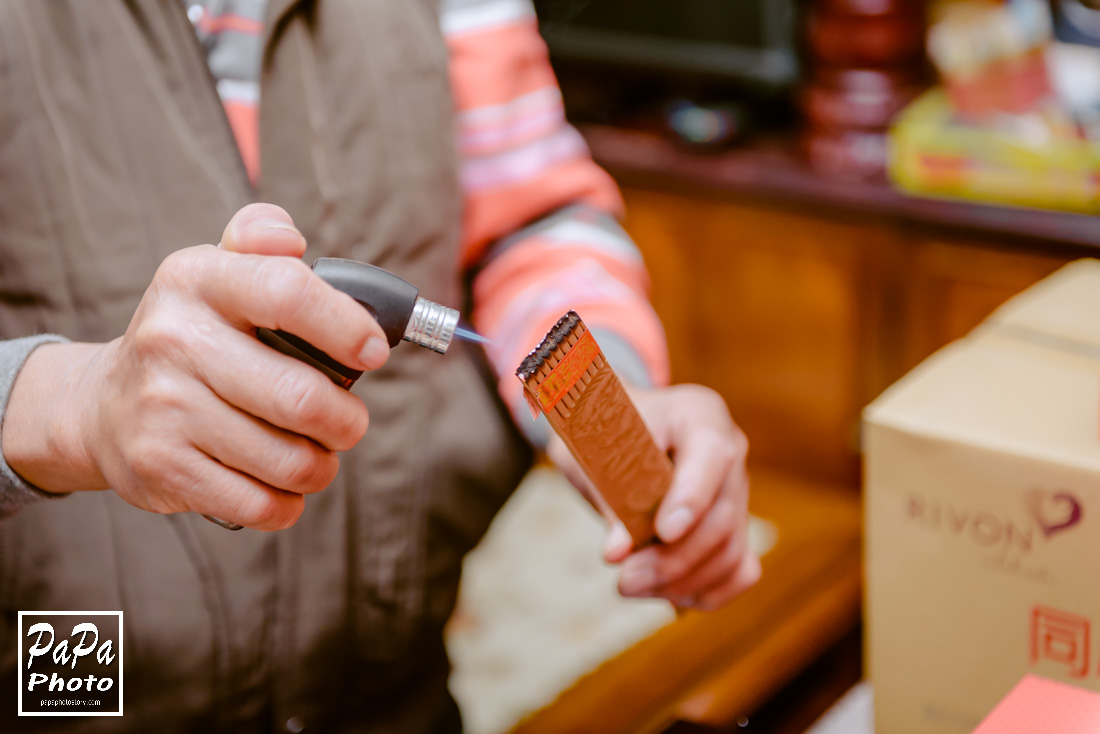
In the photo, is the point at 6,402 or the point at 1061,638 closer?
the point at 6,402

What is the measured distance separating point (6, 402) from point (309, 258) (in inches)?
7.2

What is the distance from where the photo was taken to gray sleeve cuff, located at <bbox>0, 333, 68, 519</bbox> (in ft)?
1.46

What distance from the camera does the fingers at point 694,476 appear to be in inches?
22.5

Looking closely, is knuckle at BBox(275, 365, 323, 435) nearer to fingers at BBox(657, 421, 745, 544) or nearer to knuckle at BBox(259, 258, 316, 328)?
knuckle at BBox(259, 258, 316, 328)

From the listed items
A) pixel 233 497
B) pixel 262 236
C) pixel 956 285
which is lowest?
pixel 956 285

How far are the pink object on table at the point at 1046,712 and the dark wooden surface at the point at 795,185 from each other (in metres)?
1.17

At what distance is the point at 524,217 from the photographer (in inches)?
30.5

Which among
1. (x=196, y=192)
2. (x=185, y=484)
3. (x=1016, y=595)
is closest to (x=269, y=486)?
(x=185, y=484)

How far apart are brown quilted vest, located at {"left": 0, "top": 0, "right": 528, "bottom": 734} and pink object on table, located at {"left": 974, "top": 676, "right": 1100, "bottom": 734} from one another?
15.0 inches

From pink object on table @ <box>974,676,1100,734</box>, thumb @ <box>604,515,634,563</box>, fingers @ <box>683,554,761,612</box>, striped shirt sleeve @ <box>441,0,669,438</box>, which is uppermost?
striped shirt sleeve @ <box>441,0,669,438</box>

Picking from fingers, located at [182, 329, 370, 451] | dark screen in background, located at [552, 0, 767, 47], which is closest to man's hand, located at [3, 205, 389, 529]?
fingers, located at [182, 329, 370, 451]

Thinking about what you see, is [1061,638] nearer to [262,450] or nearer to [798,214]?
[262,450]

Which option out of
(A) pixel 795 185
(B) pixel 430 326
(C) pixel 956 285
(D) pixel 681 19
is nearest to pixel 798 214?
(A) pixel 795 185

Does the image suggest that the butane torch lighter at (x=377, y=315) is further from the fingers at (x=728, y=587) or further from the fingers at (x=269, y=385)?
the fingers at (x=728, y=587)
